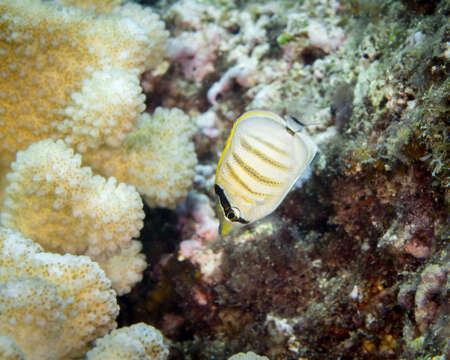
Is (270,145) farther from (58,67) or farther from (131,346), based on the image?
(58,67)

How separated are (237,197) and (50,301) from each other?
113cm

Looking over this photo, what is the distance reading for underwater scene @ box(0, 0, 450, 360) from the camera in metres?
1.99

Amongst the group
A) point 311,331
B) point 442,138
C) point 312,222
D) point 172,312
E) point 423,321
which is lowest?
point 172,312

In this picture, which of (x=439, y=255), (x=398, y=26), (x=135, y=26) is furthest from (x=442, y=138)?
(x=135, y=26)

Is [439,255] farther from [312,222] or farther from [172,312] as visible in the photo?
[172,312]

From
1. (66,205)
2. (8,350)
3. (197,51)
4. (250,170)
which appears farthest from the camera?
(197,51)

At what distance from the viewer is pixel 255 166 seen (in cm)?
192

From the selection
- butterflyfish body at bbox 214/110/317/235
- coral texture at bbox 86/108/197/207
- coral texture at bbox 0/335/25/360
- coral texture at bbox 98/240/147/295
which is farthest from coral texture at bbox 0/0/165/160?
coral texture at bbox 0/335/25/360

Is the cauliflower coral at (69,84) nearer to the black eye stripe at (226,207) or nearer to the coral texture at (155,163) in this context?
the coral texture at (155,163)

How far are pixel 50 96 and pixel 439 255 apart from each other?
318cm

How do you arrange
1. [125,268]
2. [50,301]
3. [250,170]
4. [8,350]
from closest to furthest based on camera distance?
[8,350] < [50,301] < [250,170] < [125,268]

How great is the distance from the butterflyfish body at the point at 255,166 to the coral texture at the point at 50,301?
3.13 ft

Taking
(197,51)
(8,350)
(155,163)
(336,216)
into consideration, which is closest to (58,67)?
(155,163)

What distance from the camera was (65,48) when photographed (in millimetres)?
2994
